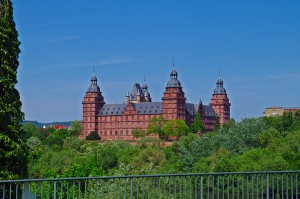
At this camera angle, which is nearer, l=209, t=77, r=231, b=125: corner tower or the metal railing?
the metal railing

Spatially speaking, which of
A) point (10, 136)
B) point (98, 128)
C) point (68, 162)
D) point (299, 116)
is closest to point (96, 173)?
point (10, 136)

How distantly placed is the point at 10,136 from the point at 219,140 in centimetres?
4030

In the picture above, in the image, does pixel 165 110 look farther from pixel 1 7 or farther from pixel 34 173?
pixel 1 7

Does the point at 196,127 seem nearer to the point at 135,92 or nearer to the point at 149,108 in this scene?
the point at 149,108

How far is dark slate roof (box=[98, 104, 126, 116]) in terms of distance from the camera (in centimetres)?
12544

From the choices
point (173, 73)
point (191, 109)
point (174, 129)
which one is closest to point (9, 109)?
point (174, 129)

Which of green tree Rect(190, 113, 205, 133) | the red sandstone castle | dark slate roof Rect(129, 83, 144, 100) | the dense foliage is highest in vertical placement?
dark slate roof Rect(129, 83, 144, 100)

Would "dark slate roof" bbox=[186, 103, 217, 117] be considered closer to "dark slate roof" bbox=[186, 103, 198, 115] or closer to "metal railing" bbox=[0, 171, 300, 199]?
"dark slate roof" bbox=[186, 103, 198, 115]

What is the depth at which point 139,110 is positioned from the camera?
12306cm

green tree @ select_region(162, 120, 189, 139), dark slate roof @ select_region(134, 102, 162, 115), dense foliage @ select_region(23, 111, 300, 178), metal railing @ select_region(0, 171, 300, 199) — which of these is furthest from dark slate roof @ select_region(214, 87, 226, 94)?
metal railing @ select_region(0, 171, 300, 199)

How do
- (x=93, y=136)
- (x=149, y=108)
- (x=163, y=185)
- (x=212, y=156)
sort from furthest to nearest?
(x=93, y=136)
(x=149, y=108)
(x=212, y=156)
(x=163, y=185)

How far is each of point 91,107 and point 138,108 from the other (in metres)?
11.6

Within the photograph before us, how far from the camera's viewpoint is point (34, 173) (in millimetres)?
59031

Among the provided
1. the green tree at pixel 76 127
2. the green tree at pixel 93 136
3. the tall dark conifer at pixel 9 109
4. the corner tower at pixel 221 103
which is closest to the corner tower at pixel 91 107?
the green tree at pixel 93 136
